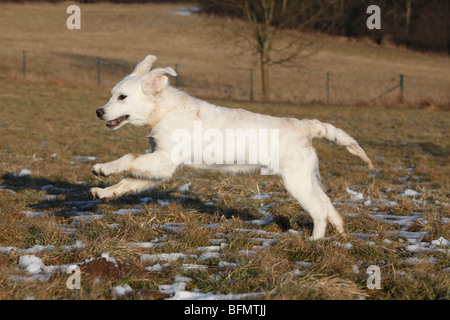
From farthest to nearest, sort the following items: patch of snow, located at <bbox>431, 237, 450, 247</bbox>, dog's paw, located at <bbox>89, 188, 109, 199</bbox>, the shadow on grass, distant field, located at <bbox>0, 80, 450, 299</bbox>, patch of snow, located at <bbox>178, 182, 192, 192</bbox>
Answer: patch of snow, located at <bbox>178, 182, 192, 192</bbox>, the shadow on grass, dog's paw, located at <bbox>89, 188, 109, 199</bbox>, patch of snow, located at <bbox>431, 237, 450, 247</bbox>, distant field, located at <bbox>0, 80, 450, 299</bbox>

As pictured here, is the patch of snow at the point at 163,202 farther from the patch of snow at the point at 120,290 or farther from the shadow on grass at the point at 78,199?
the patch of snow at the point at 120,290

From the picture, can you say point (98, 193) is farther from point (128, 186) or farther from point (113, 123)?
point (113, 123)

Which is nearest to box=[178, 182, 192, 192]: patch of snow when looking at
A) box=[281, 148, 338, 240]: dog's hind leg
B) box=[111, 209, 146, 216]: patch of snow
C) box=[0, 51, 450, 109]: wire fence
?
box=[111, 209, 146, 216]: patch of snow

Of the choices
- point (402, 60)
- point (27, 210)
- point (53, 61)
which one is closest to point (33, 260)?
point (27, 210)

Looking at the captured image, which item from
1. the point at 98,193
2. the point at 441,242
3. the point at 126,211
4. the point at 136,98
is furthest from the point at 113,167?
the point at 441,242

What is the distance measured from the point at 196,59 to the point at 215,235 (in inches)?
1337

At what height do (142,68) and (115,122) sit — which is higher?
(142,68)

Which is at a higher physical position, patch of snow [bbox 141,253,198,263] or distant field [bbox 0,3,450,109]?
distant field [bbox 0,3,450,109]

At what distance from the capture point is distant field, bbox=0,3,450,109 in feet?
85.8

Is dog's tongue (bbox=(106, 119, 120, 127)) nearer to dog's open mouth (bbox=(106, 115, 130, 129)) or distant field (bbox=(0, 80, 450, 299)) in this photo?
dog's open mouth (bbox=(106, 115, 130, 129))

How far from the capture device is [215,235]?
471cm

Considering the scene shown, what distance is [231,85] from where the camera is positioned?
2973 cm

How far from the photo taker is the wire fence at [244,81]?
2418 centimetres

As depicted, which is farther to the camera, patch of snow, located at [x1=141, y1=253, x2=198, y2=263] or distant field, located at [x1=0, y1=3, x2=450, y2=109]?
distant field, located at [x1=0, y1=3, x2=450, y2=109]
